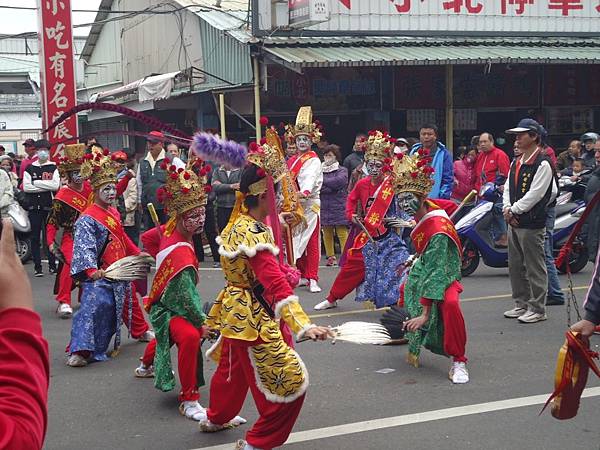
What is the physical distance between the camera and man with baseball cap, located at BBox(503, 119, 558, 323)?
7.72 metres

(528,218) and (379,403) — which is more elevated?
(528,218)

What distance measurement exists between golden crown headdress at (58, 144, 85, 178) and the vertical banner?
6.23 metres

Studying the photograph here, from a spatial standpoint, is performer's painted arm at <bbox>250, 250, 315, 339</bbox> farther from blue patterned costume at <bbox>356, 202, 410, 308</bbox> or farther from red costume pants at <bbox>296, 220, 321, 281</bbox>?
red costume pants at <bbox>296, 220, 321, 281</bbox>

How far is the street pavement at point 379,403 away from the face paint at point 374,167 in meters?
1.84

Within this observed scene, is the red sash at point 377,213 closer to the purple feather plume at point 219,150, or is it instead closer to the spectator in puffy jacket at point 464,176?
the purple feather plume at point 219,150

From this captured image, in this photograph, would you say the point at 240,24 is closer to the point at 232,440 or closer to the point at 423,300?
the point at 423,300

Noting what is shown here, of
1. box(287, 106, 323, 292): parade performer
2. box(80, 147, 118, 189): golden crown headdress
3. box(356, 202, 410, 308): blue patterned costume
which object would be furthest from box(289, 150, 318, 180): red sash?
box(80, 147, 118, 189): golden crown headdress

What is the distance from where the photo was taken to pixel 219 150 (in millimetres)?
5191

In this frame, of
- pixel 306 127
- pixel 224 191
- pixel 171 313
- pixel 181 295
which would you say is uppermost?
pixel 306 127

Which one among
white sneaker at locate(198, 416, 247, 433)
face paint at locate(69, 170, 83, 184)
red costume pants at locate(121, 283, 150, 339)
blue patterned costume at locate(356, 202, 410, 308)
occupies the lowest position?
white sneaker at locate(198, 416, 247, 433)

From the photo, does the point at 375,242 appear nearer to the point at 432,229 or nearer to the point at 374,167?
the point at 374,167

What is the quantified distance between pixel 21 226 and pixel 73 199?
393 centimetres

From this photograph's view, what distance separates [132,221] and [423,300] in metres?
7.05

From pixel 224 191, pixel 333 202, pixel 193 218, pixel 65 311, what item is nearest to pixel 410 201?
pixel 193 218
